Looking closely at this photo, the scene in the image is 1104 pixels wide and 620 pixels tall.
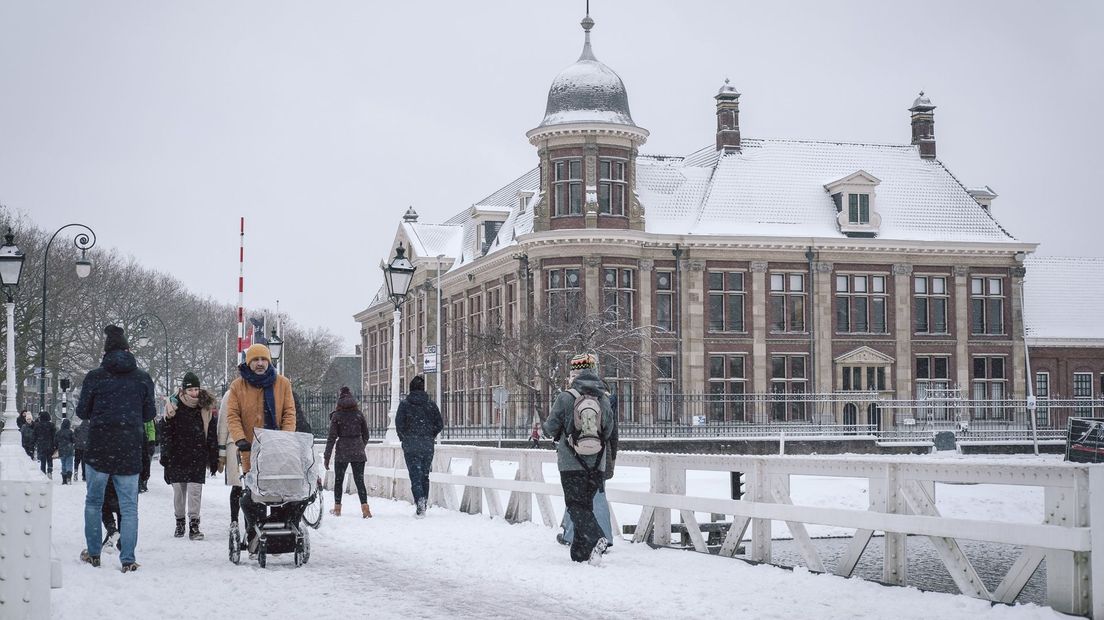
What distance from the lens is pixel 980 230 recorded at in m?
57.8

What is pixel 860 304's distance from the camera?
5581cm

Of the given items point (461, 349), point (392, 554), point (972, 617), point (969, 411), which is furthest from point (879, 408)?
point (972, 617)

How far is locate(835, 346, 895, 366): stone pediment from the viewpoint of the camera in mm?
55031

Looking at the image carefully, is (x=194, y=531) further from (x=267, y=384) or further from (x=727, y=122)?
(x=727, y=122)

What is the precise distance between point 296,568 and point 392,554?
167 cm

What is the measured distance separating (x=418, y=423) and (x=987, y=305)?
43395 mm

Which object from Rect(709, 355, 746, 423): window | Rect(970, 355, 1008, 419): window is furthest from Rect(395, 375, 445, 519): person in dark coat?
Rect(970, 355, 1008, 419): window

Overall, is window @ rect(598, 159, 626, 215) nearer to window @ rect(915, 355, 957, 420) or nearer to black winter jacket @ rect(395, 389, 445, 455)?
window @ rect(915, 355, 957, 420)

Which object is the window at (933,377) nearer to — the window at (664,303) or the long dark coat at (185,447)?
the window at (664,303)

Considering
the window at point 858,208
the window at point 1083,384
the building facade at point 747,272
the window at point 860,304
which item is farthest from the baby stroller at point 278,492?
the window at point 1083,384

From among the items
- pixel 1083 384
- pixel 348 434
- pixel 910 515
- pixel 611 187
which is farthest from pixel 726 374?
pixel 910 515

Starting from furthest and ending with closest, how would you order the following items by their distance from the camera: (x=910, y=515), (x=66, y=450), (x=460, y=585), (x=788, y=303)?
(x=788, y=303) < (x=66, y=450) < (x=460, y=585) < (x=910, y=515)

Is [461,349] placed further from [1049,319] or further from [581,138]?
[1049,319]

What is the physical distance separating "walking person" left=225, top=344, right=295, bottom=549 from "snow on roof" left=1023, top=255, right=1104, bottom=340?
5181 cm
